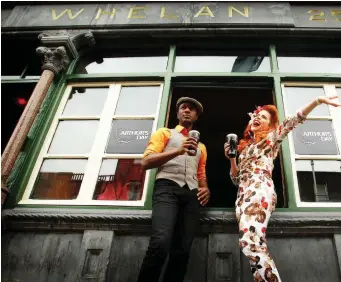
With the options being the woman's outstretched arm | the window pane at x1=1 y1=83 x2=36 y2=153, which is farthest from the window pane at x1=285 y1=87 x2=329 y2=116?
the window pane at x1=1 y1=83 x2=36 y2=153

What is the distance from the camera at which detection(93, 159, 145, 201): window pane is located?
4.48 metres

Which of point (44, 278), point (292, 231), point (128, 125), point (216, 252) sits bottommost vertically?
point (44, 278)

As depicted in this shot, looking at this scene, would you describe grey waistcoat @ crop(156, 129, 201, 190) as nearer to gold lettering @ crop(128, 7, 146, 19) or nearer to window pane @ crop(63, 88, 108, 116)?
window pane @ crop(63, 88, 108, 116)

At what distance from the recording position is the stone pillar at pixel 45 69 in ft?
14.8

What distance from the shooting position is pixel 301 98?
5.27 metres

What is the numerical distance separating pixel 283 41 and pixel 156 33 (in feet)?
6.73

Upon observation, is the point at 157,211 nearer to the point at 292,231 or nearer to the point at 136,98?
the point at 292,231

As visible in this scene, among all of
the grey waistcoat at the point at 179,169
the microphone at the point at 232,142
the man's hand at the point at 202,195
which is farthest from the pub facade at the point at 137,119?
the microphone at the point at 232,142

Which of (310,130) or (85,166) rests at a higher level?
(310,130)

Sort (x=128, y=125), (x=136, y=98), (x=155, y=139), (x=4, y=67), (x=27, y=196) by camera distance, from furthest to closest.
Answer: (x=4, y=67) → (x=136, y=98) → (x=128, y=125) → (x=27, y=196) → (x=155, y=139)

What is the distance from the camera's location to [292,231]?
3887 mm

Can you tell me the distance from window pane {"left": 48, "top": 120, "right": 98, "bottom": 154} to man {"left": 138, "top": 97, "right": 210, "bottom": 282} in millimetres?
1589

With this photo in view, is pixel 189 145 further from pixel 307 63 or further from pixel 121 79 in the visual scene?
pixel 307 63

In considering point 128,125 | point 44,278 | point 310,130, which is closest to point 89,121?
point 128,125
